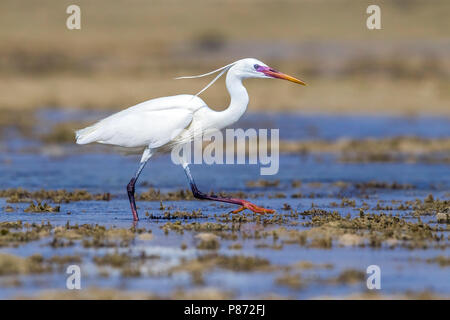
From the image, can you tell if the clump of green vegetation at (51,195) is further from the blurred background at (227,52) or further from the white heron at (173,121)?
the blurred background at (227,52)

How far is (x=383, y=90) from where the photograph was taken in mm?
35312

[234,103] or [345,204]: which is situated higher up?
[234,103]

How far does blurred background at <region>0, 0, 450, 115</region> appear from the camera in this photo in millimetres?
34875

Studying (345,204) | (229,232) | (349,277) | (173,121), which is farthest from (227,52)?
(349,277)

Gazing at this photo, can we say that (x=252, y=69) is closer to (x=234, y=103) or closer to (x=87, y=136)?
(x=234, y=103)

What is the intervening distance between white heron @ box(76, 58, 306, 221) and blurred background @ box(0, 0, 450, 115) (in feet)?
67.3

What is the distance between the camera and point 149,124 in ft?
39.0

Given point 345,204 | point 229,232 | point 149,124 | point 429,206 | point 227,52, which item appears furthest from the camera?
point 227,52

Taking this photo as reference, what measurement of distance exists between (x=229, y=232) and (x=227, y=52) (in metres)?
48.3

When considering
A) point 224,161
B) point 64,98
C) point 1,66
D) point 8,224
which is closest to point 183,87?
point 64,98

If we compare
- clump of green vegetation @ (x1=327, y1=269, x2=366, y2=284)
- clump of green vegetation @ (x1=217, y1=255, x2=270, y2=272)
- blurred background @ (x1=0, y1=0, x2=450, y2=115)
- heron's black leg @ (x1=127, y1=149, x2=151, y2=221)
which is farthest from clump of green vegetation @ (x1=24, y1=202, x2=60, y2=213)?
blurred background @ (x1=0, y1=0, x2=450, y2=115)

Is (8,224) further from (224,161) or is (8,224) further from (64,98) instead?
(64,98)

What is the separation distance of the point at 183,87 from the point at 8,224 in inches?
1031

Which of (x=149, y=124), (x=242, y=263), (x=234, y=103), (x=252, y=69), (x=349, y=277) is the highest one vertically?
(x=252, y=69)
